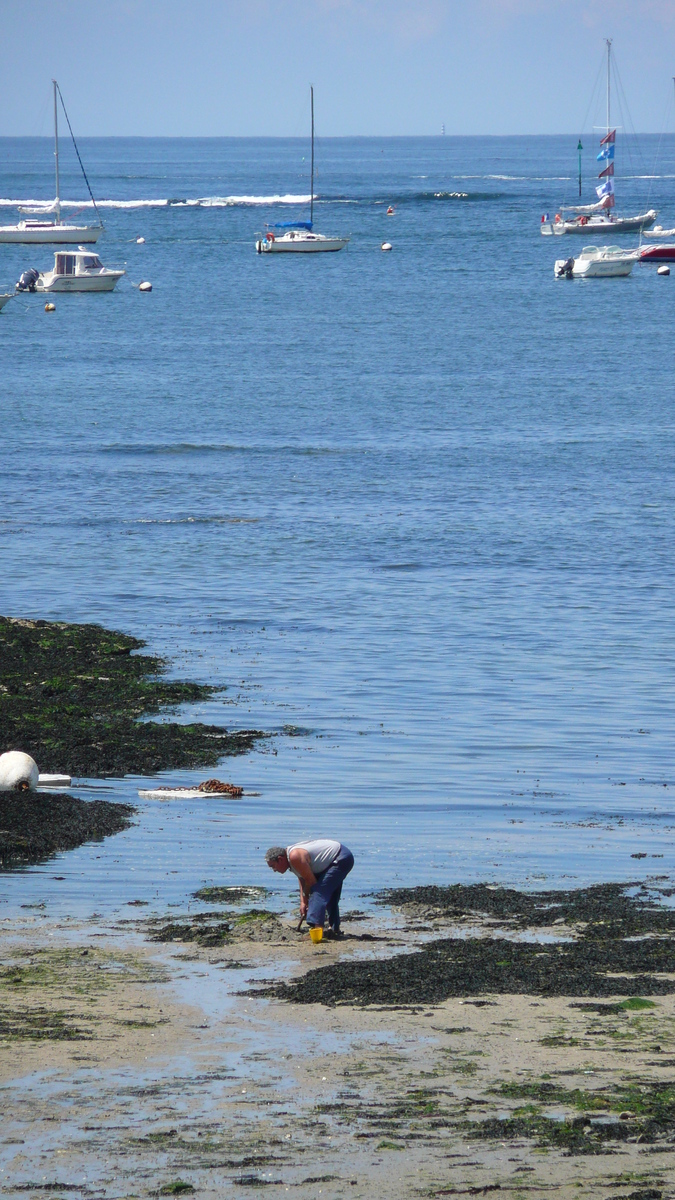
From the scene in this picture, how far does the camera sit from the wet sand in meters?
9.75

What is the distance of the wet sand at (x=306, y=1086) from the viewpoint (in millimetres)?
9750

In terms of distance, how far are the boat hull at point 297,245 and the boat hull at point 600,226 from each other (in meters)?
19.7

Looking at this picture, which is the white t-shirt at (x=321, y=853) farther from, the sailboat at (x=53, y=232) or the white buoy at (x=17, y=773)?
the sailboat at (x=53, y=232)

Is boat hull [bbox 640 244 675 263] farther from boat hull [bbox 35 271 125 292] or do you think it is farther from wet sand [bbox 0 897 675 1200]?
wet sand [bbox 0 897 675 1200]

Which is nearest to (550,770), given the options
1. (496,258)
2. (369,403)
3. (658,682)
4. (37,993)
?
(658,682)

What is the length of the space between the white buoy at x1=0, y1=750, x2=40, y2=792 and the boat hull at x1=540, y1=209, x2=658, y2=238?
377 ft

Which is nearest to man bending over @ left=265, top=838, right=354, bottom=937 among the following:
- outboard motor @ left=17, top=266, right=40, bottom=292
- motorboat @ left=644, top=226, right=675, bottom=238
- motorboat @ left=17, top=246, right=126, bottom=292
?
motorboat @ left=17, top=246, right=126, bottom=292

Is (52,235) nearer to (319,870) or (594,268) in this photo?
(594,268)

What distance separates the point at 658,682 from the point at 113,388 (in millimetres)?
39281

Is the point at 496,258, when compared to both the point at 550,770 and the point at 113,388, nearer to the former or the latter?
the point at 113,388

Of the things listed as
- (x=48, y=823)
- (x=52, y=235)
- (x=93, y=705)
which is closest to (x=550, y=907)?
(x=48, y=823)

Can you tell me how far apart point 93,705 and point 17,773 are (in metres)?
4.64

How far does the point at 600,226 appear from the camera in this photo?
128 meters

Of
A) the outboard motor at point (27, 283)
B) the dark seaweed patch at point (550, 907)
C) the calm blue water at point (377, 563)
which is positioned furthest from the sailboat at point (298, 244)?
the dark seaweed patch at point (550, 907)
